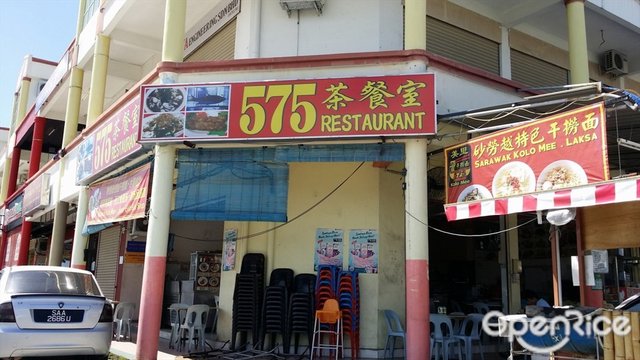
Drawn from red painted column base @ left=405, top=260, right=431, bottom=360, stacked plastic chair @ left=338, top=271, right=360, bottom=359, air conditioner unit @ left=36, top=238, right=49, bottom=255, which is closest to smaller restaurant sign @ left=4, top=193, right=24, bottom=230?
air conditioner unit @ left=36, top=238, right=49, bottom=255

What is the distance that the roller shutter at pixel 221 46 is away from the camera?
39.1 ft

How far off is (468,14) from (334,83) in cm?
522

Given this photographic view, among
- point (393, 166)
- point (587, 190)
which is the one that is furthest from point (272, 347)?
point (587, 190)

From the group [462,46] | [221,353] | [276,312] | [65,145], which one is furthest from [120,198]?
[462,46]

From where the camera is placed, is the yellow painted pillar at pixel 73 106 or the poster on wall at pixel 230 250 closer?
→ the poster on wall at pixel 230 250

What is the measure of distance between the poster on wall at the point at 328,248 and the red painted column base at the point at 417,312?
8.19ft

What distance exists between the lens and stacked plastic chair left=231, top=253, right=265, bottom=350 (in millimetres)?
10016

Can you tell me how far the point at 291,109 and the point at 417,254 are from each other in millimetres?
3128

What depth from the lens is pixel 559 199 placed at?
21.6ft

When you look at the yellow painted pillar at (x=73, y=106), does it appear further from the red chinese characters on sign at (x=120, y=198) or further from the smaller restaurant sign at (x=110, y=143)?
the red chinese characters on sign at (x=120, y=198)

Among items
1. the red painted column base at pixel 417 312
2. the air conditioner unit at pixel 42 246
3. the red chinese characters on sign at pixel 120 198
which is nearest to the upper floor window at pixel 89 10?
the red chinese characters on sign at pixel 120 198

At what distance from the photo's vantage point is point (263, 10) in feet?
36.5

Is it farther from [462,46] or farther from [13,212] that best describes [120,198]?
[13,212]

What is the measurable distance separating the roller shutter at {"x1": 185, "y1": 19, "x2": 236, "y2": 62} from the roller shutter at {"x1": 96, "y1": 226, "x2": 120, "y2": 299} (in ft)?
24.5
